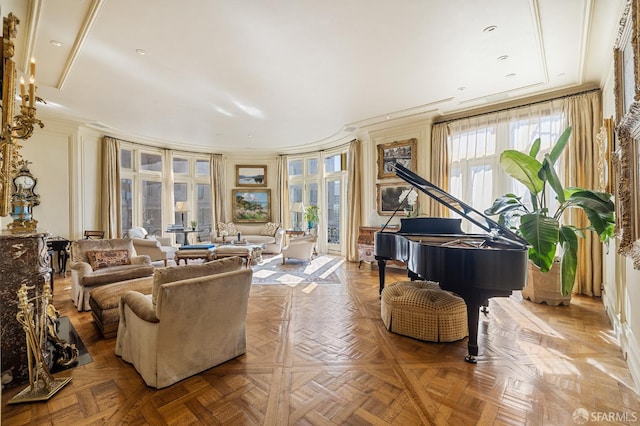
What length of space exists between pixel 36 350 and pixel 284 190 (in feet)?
24.7

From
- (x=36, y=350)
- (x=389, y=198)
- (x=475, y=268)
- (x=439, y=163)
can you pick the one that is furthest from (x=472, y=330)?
(x=389, y=198)

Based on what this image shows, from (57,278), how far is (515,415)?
731 cm

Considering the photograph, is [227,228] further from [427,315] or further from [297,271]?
[427,315]

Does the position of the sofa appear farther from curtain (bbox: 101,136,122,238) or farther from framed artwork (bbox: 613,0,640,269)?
framed artwork (bbox: 613,0,640,269)

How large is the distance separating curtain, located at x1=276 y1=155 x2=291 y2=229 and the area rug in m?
1.98

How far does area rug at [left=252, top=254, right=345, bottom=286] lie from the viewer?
5.28 metres

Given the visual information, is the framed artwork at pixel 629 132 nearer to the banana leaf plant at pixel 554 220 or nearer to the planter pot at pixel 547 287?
the banana leaf plant at pixel 554 220

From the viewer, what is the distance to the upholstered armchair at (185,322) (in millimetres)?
2096

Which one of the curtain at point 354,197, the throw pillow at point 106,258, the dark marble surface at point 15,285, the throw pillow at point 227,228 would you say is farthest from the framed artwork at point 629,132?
the throw pillow at point 227,228

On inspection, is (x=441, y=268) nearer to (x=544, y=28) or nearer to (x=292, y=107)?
(x=544, y=28)

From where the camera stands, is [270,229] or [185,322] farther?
[270,229]

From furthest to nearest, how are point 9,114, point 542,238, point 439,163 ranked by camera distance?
point 439,163 → point 542,238 → point 9,114

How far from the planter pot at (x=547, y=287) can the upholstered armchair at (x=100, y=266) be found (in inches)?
224

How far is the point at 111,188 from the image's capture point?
265 inches
